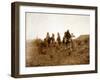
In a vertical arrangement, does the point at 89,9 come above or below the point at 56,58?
above

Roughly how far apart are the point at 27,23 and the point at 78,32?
0.49 metres

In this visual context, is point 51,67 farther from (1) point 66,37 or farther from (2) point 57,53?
(1) point 66,37

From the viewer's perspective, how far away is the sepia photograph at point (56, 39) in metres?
2.02

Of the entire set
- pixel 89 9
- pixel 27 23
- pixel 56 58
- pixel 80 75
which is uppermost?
pixel 89 9

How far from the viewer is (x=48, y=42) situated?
2074 mm

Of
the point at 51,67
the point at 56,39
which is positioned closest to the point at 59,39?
the point at 56,39

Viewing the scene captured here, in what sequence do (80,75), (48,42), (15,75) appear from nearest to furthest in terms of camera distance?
(15,75), (48,42), (80,75)

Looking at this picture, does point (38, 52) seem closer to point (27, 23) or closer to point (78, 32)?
point (27, 23)

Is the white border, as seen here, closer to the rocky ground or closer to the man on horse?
the rocky ground

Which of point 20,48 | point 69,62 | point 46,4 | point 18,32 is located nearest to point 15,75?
point 20,48

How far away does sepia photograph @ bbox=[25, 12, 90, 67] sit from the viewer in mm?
2016

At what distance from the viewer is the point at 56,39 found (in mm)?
2104

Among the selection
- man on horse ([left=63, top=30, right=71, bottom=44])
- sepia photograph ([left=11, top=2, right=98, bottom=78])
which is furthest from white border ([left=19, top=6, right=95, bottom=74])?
man on horse ([left=63, top=30, right=71, bottom=44])

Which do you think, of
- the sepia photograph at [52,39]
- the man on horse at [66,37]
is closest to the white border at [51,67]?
the sepia photograph at [52,39]
